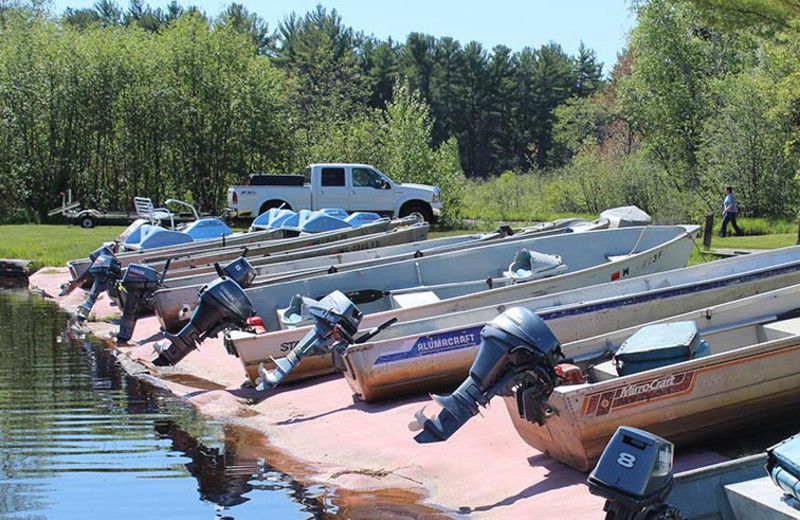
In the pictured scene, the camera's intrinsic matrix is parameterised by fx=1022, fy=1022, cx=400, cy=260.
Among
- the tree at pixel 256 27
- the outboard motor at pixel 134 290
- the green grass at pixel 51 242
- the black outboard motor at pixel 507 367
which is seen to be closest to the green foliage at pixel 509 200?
the green grass at pixel 51 242

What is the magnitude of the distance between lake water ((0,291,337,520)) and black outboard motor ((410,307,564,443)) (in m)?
1.19

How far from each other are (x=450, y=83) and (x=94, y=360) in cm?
6264

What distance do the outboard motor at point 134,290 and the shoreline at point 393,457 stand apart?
2.62 meters

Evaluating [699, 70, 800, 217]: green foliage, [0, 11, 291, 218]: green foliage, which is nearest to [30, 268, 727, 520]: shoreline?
[699, 70, 800, 217]: green foliage

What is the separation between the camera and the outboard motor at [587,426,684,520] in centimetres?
530

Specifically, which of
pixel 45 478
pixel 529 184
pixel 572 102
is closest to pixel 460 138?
pixel 572 102

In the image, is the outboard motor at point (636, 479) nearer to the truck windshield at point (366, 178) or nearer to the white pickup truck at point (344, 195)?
the white pickup truck at point (344, 195)

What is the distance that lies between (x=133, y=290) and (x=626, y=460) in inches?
416

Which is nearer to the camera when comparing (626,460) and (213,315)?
(626,460)

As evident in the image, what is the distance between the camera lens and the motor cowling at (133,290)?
1460cm

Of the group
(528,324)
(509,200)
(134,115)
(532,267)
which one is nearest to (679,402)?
(528,324)

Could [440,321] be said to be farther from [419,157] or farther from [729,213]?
[419,157]

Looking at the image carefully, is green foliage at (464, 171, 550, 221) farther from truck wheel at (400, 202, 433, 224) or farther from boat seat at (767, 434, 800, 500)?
boat seat at (767, 434, 800, 500)

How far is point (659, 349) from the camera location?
25.7ft
